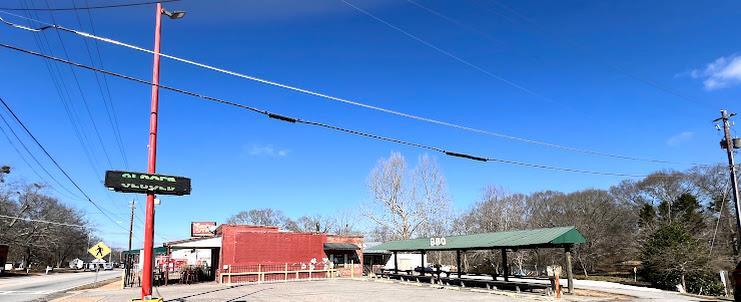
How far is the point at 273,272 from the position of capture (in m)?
36.6

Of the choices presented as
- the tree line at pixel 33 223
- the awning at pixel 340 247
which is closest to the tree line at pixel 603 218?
the awning at pixel 340 247

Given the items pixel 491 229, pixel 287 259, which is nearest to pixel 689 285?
pixel 491 229

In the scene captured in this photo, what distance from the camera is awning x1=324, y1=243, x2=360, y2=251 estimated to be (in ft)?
136

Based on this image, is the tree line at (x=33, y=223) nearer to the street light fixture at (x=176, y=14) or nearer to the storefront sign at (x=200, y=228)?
the storefront sign at (x=200, y=228)

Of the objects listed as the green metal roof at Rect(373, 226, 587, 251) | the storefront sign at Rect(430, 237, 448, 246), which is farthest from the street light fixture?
the storefront sign at Rect(430, 237, 448, 246)

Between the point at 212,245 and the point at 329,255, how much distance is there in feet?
33.8

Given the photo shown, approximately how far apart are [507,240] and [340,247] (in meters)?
19.6

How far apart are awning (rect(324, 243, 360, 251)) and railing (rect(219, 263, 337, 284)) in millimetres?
1726

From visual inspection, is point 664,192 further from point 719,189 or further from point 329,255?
point 329,255

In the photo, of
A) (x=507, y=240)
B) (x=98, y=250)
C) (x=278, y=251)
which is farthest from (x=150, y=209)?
(x=278, y=251)

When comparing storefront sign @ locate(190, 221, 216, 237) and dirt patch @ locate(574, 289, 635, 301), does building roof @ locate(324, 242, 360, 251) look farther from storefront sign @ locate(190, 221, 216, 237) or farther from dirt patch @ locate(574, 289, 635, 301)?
dirt patch @ locate(574, 289, 635, 301)

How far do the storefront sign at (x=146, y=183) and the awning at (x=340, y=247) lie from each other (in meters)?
29.3

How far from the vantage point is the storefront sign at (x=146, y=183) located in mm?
11664

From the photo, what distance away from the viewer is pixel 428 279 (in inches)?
1286
